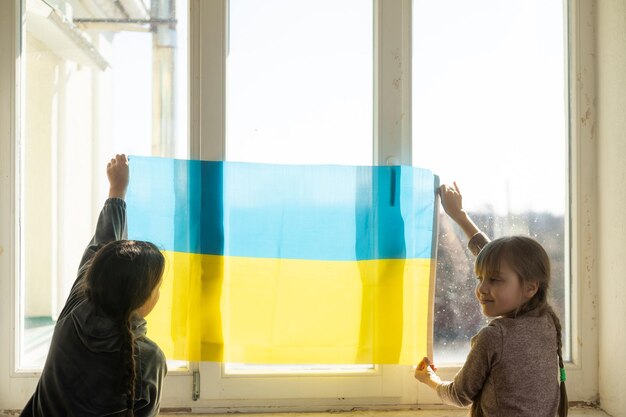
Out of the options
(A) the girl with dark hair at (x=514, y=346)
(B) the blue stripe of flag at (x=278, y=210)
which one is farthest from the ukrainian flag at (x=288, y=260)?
(A) the girl with dark hair at (x=514, y=346)

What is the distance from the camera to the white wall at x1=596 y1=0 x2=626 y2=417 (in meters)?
1.85

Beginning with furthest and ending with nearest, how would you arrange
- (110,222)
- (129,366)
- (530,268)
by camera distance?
1. (110,222)
2. (530,268)
3. (129,366)

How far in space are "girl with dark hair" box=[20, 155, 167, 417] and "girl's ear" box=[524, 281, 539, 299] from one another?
90 centimetres

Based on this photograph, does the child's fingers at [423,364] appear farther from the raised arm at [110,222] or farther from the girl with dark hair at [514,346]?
the raised arm at [110,222]

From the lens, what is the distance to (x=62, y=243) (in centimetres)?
195

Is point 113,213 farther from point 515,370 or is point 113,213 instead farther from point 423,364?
point 515,370

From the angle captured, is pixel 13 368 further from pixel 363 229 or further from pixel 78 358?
pixel 363 229

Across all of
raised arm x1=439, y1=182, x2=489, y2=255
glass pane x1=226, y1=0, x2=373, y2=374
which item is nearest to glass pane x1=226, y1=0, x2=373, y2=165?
glass pane x1=226, y1=0, x2=373, y2=374

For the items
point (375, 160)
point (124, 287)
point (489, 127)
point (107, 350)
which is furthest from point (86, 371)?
point (489, 127)

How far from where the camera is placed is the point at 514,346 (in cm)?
145

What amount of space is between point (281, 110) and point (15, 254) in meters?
0.92

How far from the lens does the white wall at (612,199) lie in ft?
6.08

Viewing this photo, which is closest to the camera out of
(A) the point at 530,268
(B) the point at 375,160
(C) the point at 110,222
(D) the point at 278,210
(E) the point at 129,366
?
(E) the point at 129,366

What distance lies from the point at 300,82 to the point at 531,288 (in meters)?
0.93
